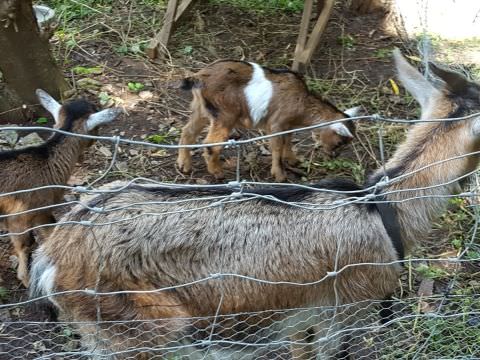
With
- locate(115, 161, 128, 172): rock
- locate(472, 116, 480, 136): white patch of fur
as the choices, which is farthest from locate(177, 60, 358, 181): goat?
locate(472, 116, 480, 136): white patch of fur

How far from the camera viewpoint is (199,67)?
6383mm

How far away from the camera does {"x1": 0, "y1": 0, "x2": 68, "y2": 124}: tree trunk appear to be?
5.05 metres

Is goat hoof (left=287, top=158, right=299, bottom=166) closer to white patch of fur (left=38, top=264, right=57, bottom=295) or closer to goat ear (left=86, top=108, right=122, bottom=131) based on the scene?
goat ear (left=86, top=108, right=122, bottom=131)

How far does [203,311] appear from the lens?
311 cm

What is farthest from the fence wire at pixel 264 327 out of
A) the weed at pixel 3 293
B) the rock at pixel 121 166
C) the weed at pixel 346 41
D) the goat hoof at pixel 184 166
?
the weed at pixel 346 41

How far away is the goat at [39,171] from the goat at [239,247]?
1.03 metres

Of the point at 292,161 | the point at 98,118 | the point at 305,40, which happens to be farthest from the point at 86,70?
the point at 292,161

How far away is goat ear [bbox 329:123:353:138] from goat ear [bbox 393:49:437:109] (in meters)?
1.34

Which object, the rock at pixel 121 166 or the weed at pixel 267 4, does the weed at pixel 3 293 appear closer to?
the rock at pixel 121 166

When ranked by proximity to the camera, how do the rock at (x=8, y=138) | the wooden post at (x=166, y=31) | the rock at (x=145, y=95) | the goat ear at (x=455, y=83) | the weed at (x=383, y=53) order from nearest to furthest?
1. the goat ear at (x=455, y=83)
2. the rock at (x=8, y=138)
3. the rock at (x=145, y=95)
4. the wooden post at (x=166, y=31)
5. the weed at (x=383, y=53)

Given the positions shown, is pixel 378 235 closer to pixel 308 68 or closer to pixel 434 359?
pixel 434 359

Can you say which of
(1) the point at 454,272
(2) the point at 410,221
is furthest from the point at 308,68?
(2) the point at 410,221

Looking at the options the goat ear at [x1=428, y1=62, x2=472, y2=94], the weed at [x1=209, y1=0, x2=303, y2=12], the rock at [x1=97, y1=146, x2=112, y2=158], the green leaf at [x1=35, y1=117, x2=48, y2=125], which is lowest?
the rock at [x1=97, y1=146, x2=112, y2=158]

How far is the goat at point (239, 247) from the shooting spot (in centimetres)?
296
